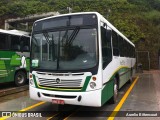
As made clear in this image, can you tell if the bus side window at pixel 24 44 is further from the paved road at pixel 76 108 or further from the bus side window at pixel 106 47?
the bus side window at pixel 106 47

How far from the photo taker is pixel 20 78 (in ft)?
44.7

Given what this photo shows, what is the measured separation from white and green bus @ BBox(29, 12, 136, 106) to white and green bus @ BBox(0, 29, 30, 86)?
4.92 meters

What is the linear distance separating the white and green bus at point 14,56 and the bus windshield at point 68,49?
17.0ft

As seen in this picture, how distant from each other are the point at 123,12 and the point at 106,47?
26945 mm

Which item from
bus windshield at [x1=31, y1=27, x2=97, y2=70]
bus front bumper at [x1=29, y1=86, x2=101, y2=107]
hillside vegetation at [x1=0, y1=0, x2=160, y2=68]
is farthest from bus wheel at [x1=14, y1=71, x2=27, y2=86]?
hillside vegetation at [x1=0, y1=0, x2=160, y2=68]

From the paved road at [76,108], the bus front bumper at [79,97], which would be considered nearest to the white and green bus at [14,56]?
the paved road at [76,108]

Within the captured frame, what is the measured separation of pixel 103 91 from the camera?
7008mm

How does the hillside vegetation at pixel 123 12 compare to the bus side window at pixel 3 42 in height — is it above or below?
above

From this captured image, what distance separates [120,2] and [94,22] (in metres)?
30.0

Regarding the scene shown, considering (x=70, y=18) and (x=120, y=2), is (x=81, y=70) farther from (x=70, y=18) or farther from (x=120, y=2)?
(x=120, y=2)

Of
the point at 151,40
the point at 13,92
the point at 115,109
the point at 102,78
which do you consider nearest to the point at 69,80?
the point at 102,78

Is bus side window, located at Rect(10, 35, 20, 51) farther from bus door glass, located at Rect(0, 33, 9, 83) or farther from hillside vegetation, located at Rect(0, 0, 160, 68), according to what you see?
hillside vegetation, located at Rect(0, 0, 160, 68)

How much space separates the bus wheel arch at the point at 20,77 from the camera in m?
13.2

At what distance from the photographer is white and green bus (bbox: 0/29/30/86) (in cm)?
1212
